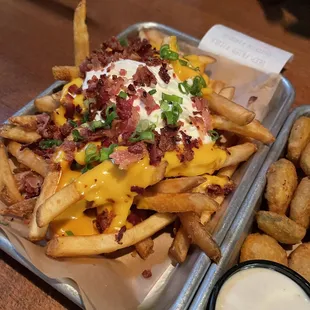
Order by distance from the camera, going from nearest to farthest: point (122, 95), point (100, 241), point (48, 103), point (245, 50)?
point (100, 241), point (122, 95), point (48, 103), point (245, 50)

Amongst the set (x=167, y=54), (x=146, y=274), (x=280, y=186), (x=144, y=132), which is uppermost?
(x=167, y=54)

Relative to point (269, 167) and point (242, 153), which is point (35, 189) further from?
point (269, 167)

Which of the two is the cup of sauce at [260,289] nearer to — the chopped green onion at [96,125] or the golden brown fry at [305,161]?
the golden brown fry at [305,161]

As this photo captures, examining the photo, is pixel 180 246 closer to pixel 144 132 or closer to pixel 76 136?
pixel 144 132

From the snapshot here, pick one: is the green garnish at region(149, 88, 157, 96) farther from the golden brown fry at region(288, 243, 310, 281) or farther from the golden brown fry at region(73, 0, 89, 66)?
the golden brown fry at region(288, 243, 310, 281)

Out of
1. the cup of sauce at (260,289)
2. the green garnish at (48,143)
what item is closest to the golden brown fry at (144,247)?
the cup of sauce at (260,289)

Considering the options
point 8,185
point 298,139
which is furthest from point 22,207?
point 298,139
